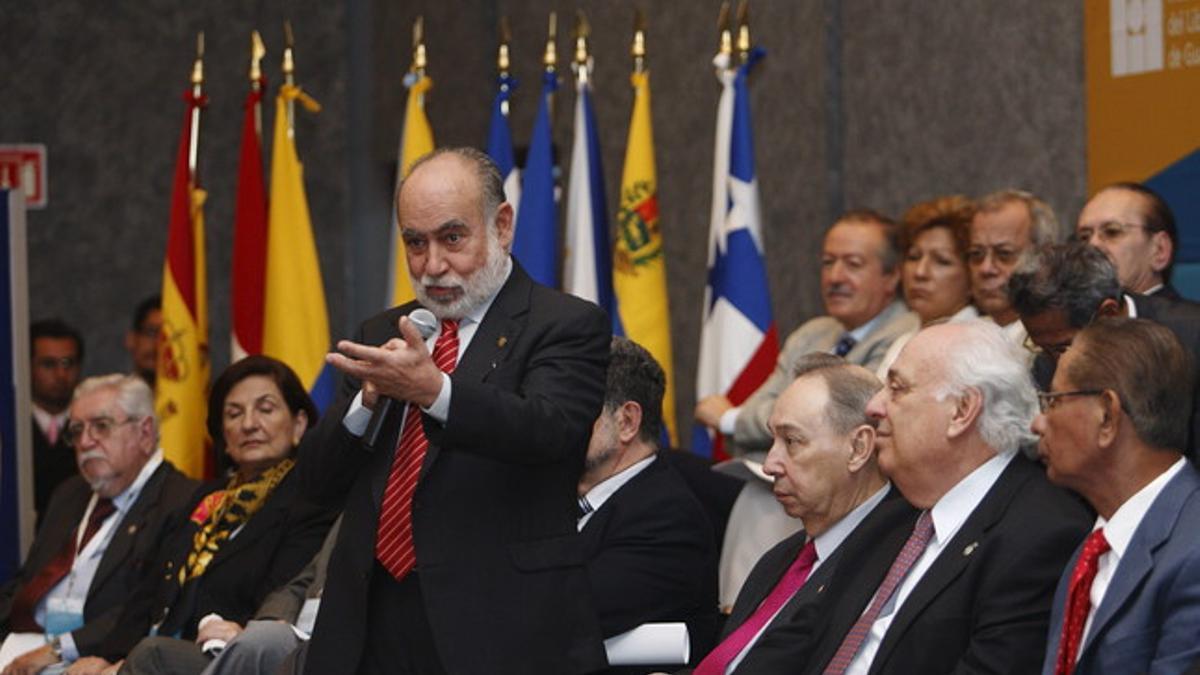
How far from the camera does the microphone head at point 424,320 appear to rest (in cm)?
319

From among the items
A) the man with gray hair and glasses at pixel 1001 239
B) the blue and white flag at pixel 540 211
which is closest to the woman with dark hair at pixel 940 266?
the man with gray hair and glasses at pixel 1001 239

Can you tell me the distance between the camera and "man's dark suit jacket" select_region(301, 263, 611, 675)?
3211 mm

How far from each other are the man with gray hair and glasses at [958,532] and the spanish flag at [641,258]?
2.84 m

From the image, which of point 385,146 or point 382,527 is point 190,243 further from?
point 382,527

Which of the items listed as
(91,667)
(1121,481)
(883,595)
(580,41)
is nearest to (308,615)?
(91,667)

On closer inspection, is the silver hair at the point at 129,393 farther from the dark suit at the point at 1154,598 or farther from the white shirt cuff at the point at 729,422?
the dark suit at the point at 1154,598

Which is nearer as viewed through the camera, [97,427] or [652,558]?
[652,558]

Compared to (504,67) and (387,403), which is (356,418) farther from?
(504,67)

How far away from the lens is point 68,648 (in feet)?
17.6

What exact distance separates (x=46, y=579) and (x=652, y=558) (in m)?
2.45

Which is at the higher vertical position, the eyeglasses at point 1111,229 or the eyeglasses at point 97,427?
the eyeglasses at point 1111,229

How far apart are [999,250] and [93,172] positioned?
217 inches

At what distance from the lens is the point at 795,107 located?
6.86 meters

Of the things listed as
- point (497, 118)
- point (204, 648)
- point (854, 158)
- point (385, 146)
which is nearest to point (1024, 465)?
point (204, 648)
